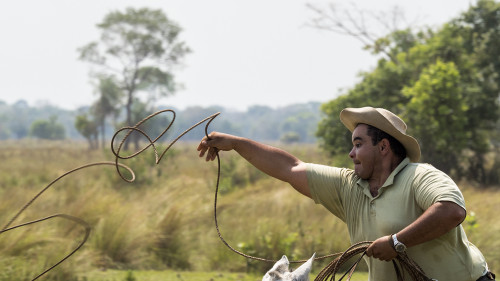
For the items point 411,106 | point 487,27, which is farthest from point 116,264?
point 487,27

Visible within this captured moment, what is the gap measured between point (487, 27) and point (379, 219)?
20.1 metres

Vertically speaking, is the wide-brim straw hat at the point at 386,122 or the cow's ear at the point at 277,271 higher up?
the wide-brim straw hat at the point at 386,122

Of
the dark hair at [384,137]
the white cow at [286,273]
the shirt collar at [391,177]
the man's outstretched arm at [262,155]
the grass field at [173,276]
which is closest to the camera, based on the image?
the white cow at [286,273]

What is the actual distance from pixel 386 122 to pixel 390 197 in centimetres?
39

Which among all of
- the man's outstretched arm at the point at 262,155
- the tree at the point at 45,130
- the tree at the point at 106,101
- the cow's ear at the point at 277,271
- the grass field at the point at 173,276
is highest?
the man's outstretched arm at the point at 262,155

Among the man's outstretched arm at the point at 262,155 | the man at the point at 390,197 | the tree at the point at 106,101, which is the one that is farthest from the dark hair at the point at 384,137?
the tree at the point at 106,101

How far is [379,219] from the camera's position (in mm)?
3473

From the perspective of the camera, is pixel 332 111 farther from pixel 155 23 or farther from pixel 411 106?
pixel 155 23

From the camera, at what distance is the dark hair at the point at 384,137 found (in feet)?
11.9

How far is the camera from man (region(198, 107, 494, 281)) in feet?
10.5

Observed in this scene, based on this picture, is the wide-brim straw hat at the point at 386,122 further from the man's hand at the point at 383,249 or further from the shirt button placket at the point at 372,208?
the man's hand at the point at 383,249

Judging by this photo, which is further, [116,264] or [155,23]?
[155,23]

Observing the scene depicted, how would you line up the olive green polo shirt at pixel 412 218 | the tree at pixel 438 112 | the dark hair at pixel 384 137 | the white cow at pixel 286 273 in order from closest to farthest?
1. the white cow at pixel 286 273
2. the olive green polo shirt at pixel 412 218
3. the dark hair at pixel 384 137
4. the tree at pixel 438 112

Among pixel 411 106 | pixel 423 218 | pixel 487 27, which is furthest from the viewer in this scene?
pixel 487 27
